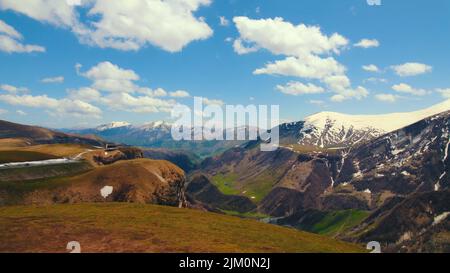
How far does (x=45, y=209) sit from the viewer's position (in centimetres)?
12388

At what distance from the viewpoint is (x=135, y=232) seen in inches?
3575

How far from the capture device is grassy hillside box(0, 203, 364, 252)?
257 feet

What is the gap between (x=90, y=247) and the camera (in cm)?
7700

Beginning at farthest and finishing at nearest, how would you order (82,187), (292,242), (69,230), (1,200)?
1. (82,187)
2. (1,200)
3. (292,242)
4. (69,230)

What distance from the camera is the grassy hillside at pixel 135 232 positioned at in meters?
78.3
